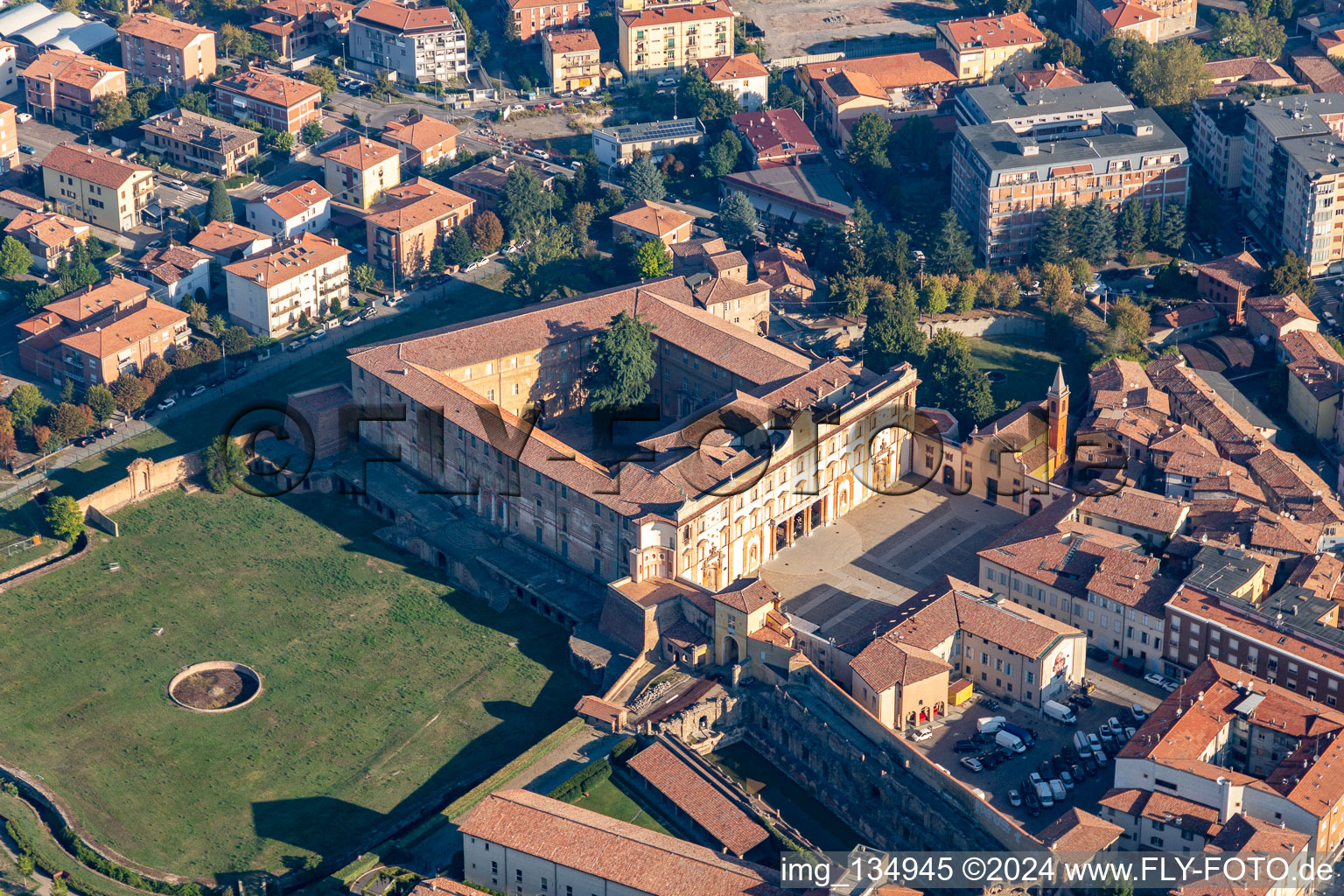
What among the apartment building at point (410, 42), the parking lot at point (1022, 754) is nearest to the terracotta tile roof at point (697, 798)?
the parking lot at point (1022, 754)

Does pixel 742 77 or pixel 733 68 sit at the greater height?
pixel 733 68

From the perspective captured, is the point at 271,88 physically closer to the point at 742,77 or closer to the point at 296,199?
the point at 296,199

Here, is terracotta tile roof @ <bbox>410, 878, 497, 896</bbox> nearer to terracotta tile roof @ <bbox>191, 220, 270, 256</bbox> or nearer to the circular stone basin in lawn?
Answer: the circular stone basin in lawn

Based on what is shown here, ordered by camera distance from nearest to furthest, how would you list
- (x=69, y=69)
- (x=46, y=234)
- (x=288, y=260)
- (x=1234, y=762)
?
(x=1234, y=762), (x=288, y=260), (x=46, y=234), (x=69, y=69)

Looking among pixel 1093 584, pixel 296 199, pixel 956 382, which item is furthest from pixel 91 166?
pixel 1093 584

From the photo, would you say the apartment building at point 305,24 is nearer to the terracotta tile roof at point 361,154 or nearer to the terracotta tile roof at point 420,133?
the terracotta tile roof at point 420,133

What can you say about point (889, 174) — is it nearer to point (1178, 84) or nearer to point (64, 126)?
point (1178, 84)

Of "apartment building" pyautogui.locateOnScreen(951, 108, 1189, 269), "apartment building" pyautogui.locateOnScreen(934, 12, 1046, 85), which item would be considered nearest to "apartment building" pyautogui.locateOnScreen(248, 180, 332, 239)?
"apartment building" pyautogui.locateOnScreen(951, 108, 1189, 269)
